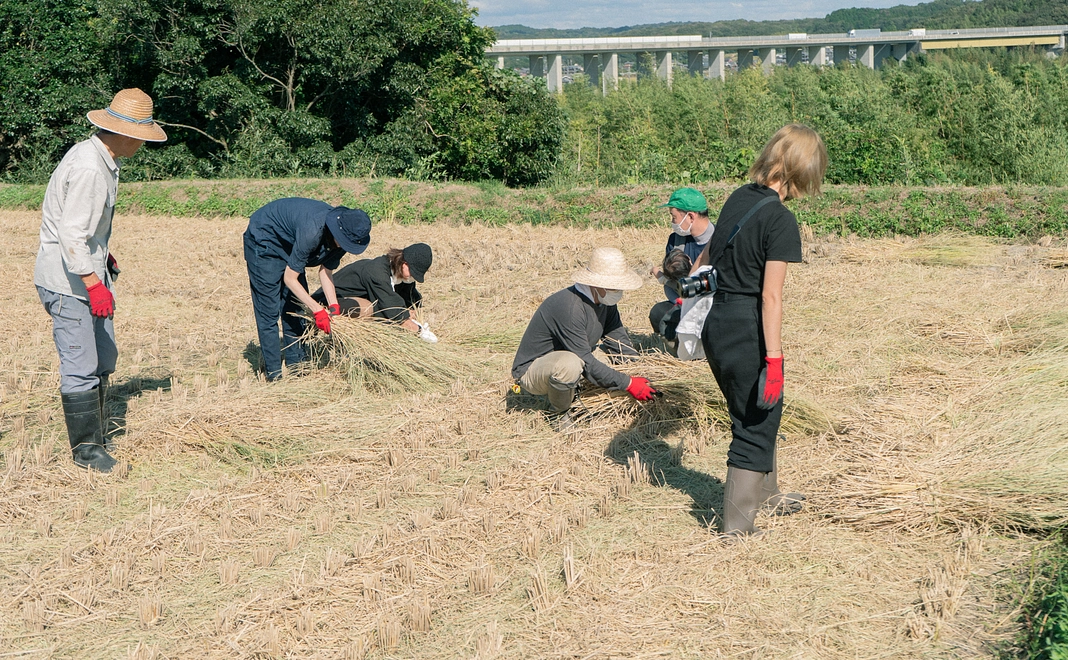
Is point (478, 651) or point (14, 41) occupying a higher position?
point (14, 41)

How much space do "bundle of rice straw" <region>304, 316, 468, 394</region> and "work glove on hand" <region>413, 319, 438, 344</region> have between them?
133mm

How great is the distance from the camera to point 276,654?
314 cm

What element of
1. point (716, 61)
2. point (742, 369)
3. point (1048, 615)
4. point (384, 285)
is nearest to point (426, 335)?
point (384, 285)

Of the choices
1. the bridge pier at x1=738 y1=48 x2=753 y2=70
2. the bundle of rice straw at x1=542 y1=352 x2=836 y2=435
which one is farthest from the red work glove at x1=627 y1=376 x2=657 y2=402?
the bridge pier at x1=738 y1=48 x2=753 y2=70

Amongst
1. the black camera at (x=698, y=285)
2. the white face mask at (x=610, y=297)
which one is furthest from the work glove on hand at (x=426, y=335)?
the black camera at (x=698, y=285)

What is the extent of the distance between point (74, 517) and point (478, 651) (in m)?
2.24

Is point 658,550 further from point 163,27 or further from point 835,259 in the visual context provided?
point 163,27

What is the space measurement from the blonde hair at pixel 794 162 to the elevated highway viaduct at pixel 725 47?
4506 cm

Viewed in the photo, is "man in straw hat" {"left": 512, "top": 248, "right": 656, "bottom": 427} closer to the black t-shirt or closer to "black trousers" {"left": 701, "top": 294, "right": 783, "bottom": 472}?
"black trousers" {"left": 701, "top": 294, "right": 783, "bottom": 472}

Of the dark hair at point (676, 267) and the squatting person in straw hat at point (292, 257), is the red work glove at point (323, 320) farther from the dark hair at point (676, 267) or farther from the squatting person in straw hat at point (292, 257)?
the dark hair at point (676, 267)

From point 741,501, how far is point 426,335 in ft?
9.54

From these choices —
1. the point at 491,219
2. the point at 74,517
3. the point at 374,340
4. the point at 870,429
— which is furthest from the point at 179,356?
the point at 491,219

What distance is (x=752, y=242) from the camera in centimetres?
350

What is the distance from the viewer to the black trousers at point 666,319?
539cm
